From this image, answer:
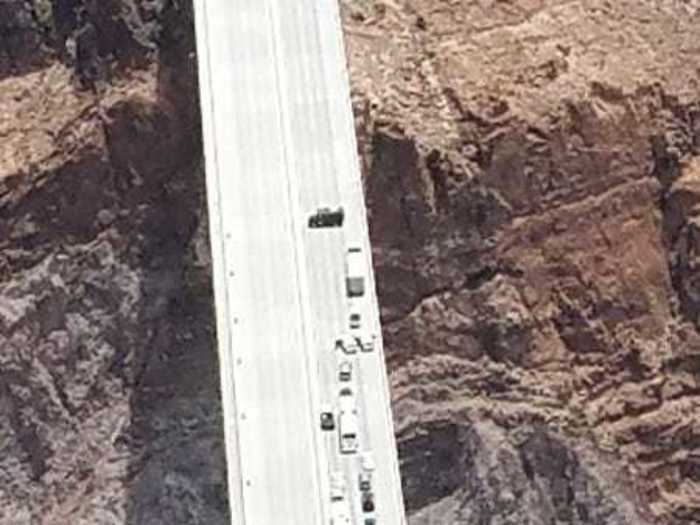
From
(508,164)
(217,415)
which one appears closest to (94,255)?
(217,415)

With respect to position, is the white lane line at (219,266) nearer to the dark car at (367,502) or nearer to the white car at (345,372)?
the white car at (345,372)

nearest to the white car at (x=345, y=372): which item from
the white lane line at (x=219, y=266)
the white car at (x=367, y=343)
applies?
the white car at (x=367, y=343)

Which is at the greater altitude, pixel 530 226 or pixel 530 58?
pixel 530 58

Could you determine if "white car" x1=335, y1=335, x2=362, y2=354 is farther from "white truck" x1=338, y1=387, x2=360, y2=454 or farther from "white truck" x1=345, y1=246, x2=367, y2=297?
"white truck" x1=338, y1=387, x2=360, y2=454

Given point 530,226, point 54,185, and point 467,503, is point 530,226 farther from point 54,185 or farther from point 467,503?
point 54,185

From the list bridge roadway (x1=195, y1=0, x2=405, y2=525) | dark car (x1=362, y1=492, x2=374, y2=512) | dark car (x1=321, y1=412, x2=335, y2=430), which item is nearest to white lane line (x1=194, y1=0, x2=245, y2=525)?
bridge roadway (x1=195, y1=0, x2=405, y2=525)

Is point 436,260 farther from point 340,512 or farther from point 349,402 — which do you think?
point 340,512
